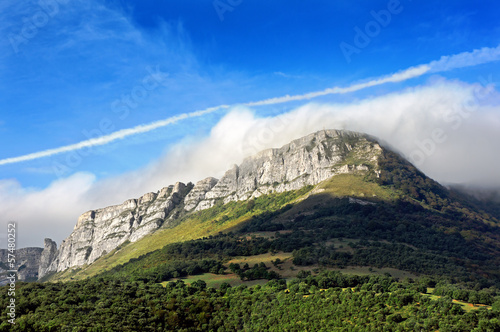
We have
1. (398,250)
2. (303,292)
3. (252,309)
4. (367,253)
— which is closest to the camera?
(252,309)

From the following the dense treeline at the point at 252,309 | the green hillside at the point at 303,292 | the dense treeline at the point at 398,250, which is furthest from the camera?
the dense treeline at the point at 398,250

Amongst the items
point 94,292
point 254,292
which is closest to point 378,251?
point 254,292

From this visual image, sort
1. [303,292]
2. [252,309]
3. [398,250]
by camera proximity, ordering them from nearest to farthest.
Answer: [252,309], [303,292], [398,250]

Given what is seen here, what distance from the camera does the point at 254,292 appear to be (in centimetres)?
11294

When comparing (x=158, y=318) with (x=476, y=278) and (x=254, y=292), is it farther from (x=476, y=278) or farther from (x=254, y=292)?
(x=476, y=278)

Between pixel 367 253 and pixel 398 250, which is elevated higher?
pixel 367 253

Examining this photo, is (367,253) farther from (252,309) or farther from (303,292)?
(252,309)

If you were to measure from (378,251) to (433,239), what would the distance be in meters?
46.6

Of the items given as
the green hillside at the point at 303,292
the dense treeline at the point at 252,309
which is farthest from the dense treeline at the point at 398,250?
the dense treeline at the point at 252,309

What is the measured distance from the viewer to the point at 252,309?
99750 millimetres

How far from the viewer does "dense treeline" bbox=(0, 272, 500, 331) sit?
72.0m

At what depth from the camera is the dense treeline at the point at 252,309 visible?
236 ft

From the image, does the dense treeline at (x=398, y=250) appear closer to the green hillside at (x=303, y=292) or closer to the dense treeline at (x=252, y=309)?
the green hillside at (x=303, y=292)

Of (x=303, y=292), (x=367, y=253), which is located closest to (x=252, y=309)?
(x=303, y=292)
